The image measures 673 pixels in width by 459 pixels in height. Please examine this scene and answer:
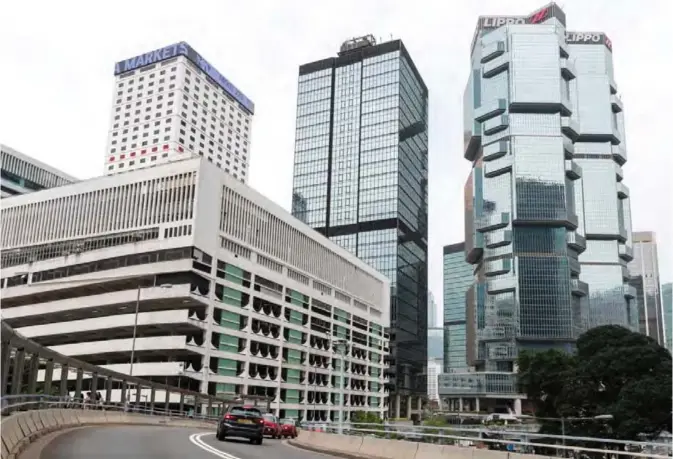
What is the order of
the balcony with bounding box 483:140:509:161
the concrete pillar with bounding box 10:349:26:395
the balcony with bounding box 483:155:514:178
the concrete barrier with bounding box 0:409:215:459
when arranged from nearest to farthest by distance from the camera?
the concrete barrier with bounding box 0:409:215:459, the concrete pillar with bounding box 10:349:26:395, the balcony with bounding box 483:155:514:178, the balcony with bounding box 483:140:509:161

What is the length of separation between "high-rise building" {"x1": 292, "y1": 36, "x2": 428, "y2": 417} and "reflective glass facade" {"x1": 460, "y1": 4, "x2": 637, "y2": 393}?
1793 cm

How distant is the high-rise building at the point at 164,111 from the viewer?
511 feet

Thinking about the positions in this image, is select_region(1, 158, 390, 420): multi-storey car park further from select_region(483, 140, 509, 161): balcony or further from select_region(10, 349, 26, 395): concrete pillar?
select_region(483, 140, 509, 161): balcony

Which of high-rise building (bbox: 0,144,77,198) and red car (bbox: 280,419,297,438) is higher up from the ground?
high-rise building (bbox: 0,144,77,198)

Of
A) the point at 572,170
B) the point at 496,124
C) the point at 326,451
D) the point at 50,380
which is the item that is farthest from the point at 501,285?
the point at 326,451

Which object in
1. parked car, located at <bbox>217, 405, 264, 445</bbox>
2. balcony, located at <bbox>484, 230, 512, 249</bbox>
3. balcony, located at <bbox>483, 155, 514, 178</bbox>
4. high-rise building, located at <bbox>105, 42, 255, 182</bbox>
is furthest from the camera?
balcony, located at <bbox>483, 155, 514, 178</bbox>

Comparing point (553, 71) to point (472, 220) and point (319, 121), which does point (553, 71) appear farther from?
point (319, 121)

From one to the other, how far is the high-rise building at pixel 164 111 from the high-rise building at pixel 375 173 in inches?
1215

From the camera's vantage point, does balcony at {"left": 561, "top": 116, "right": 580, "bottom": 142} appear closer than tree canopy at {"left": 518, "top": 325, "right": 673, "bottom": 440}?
No

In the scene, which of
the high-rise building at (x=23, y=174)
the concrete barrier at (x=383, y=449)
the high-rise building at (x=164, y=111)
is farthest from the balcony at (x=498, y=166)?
the concrete barrier at (x=383, y=449)

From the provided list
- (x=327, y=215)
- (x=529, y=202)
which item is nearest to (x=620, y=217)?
(x=529, y=202)

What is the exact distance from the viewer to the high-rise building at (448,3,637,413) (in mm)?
170625

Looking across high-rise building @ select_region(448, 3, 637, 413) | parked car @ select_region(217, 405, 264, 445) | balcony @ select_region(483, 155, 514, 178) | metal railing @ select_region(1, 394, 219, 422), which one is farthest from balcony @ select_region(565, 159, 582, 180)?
parked car @ select_region(217, 405, 264, 445)

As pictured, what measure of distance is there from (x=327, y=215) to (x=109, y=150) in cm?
6101
